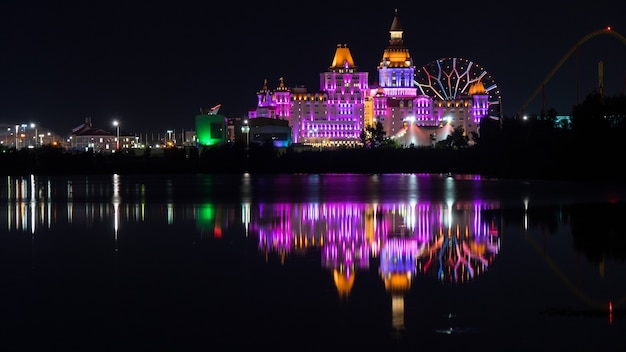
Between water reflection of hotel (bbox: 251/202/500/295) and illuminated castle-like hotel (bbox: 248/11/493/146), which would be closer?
water reflection of hotel (bbox: 251/202/500/295)

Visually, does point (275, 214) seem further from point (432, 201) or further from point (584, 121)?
point (584, 121)

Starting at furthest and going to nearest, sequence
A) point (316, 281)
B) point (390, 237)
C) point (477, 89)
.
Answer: point (477, 89) → point (390, 237) → point (316, 281)

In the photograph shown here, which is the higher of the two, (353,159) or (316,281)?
(353,159)

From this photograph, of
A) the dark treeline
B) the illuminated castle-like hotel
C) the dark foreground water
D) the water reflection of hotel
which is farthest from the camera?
the illuminated castle-like hotel

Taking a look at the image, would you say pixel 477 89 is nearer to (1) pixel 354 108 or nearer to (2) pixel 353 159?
(1) pixel 354 108

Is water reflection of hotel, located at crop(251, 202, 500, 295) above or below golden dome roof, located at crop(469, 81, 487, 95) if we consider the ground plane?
below

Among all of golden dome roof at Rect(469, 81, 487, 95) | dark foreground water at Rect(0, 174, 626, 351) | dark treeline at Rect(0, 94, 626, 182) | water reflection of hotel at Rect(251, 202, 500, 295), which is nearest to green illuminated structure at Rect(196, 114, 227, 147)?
dark treeline at Rect(0, 94, 626, 182)

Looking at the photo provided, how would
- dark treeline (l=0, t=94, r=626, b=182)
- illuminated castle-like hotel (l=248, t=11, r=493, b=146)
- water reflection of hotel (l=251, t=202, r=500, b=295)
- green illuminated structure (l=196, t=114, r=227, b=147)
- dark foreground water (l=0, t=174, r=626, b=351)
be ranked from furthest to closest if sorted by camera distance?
1. illuminated castle-like hotel (l=248, t=11, r=493, b=146)
2. green illuminated structure (l=196, t=114, r=227, b=147)
3. dark treeline (l=0, t=94, r=626, b=182)
4. water reflection of hotel (l=251, t=202, r=500, b=295)
5. dark foreground water (l=0, t=174, r=626, b=351)

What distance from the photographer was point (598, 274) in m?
18.7

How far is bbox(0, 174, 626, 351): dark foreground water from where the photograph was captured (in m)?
13.8

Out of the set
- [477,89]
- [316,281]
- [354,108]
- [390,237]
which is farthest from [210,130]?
[316,281]

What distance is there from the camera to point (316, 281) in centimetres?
1817

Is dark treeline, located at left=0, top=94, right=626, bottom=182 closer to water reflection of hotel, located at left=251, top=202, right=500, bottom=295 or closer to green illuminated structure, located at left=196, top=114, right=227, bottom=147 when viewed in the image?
green illuminated structure, located at left=196, top=114, right=227, bottom=147

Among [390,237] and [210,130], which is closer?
[390,237]
